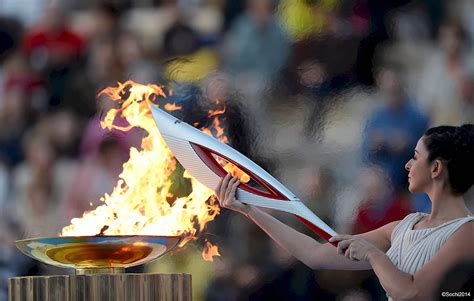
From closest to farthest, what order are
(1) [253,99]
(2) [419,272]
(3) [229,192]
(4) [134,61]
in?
(2) [419,272], (3) [229,192], (1) [253,99], (4) [134,61]

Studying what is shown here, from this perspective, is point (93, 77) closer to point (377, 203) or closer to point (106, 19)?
point (106, 19)

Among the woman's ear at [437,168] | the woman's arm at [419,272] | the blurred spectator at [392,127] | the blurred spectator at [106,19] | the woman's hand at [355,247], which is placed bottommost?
the woman's arm at [419,272]

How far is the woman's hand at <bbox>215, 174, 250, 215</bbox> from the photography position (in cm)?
400

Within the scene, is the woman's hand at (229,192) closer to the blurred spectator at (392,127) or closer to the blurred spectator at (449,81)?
the blurred spectator at (392,127)

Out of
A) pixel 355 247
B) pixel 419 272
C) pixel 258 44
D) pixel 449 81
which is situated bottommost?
pixel 419 272

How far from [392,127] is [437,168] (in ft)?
1.66

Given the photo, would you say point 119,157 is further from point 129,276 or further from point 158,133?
point 129,276

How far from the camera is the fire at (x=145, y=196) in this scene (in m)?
4.19

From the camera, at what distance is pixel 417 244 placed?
3773 millimetres

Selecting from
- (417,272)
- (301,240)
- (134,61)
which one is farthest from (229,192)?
(134,61)

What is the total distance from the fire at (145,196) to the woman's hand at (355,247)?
803mm

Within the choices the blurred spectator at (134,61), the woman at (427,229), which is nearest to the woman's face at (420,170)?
the woman at (427,229)

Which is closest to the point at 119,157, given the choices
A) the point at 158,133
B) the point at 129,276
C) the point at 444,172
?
the point at 158,133

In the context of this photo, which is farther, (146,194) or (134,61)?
(134,61)
